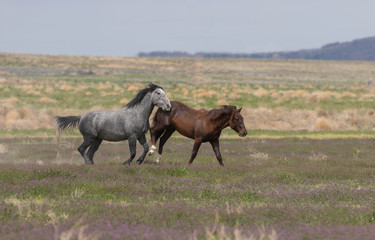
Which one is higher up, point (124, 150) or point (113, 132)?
point (113, 132)

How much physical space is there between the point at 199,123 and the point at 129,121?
2.06 meters

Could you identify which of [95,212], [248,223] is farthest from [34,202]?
[248,223]

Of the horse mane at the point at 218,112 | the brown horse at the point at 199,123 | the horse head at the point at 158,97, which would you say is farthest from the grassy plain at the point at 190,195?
the horse head at the point at 158,97

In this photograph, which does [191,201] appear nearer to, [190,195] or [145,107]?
[190,195]

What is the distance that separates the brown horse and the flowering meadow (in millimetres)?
1103

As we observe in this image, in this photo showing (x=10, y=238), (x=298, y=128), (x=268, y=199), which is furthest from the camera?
(x=298, y=128)

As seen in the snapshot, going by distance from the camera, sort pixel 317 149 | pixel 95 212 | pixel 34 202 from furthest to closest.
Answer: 1. pixel 317 149
2. pixel 34 202
3. pixel 95 212

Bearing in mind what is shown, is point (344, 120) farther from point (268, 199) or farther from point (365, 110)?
point (268, 199)

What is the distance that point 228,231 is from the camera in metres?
8.20

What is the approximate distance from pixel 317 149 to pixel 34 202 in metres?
17.1

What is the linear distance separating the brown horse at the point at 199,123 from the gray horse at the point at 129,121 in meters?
0.76

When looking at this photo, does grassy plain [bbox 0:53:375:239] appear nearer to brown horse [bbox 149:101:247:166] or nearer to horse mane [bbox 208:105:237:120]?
brown horse [bbox 149:101:247:166]

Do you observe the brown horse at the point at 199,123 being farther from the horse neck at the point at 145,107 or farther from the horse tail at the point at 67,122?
the horse tail at the point at 67,122

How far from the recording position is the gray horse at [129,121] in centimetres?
1628
